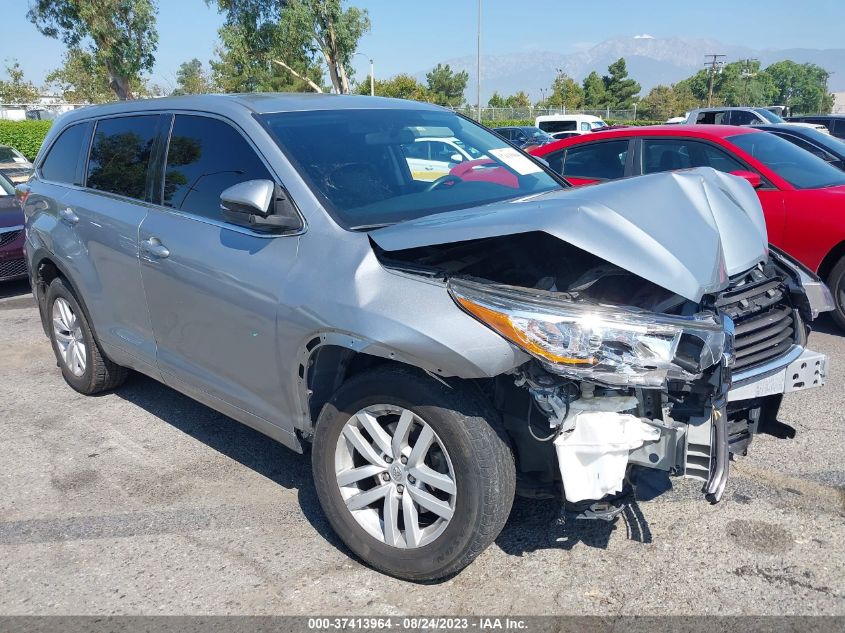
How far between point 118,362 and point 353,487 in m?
2.21

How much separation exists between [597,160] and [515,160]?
3246 millimetres

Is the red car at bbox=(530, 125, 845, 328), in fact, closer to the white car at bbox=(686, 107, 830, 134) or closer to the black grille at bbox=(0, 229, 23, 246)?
the black grille at bbox=(0, 229, 23, 246)

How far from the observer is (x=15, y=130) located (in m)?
30.1

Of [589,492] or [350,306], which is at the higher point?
[350,306]

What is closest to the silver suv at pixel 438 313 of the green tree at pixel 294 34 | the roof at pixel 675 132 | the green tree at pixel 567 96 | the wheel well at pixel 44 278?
the wheel well at pixel 44 278

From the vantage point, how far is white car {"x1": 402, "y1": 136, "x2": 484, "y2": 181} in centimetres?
376

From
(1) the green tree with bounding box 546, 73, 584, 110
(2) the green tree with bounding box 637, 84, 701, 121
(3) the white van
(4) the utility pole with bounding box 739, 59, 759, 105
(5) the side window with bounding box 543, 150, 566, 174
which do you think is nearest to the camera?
(5) the side window with bounding box 543, 150, 566, 174

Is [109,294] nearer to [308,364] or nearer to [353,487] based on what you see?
[308,364]

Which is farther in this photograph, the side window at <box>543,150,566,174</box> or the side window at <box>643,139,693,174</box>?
the side window at <box>543,150,566,174</box>

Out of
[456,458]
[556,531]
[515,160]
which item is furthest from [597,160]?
[456,458]

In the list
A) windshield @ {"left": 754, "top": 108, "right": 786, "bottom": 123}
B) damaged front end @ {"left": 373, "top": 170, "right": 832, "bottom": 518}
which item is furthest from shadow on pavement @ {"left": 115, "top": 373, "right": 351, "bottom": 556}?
windshield @ {"left": 754, "top": 108, "right": 786, "bottom": 123}

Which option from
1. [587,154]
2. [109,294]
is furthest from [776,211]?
[109,294]

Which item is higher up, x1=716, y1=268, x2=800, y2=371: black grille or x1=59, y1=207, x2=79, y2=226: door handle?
x1=59, y1=207, x2=79, y2=226: door handle

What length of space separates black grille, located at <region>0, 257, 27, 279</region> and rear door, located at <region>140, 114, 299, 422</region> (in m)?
5.64
